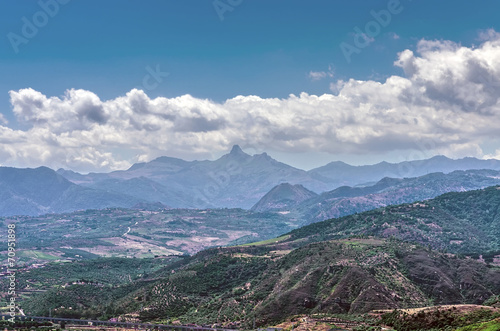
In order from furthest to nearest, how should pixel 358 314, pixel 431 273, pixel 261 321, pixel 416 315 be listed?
pixel 431 273
pixel 261 321
pixel 358 314
pixel 416 315

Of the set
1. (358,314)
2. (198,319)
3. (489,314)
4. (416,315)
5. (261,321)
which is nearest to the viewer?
(489,314)

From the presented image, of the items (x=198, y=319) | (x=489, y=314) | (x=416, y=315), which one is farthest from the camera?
(x=198, y=319)

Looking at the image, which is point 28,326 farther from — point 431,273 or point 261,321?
point 431,273

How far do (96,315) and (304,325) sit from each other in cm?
10216

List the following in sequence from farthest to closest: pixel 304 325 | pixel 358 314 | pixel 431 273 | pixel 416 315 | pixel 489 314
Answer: pixel 431 273 → pixel 358 314 → pixel 304 325 → pixel 416 315 → pixel 489 314

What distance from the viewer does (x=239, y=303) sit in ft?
621

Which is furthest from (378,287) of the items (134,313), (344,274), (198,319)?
(134,313)

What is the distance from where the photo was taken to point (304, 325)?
138125mm

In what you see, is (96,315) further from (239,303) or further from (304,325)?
(304,325)

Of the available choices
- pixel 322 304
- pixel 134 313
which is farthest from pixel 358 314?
pixel 134 313

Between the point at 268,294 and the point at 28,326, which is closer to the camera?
the point at 28,326

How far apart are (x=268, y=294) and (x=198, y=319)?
29761mm

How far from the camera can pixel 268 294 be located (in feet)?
627

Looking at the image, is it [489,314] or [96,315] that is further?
[96,315]
